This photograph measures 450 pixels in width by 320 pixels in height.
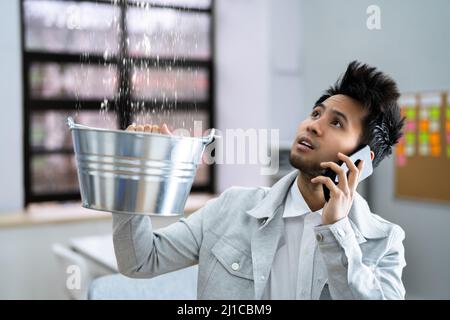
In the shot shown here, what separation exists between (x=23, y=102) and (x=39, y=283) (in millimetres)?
943

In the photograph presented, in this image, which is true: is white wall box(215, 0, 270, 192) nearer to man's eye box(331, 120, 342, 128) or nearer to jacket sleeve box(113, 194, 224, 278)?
jacket sleeve box(113, 194, 224, 278)

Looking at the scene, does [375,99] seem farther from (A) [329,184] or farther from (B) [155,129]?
(B) [155,129]

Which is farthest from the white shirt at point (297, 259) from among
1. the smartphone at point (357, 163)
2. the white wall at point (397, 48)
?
the white wall at point (397, 48)

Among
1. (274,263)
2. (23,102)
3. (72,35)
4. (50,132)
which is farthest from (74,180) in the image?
(274,263)

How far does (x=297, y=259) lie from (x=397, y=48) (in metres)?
0.48

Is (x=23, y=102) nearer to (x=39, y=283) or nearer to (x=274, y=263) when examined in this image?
(x=39, y=283)

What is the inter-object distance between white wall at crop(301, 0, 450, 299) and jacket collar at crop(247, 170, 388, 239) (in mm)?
193

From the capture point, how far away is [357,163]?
84 centimetres

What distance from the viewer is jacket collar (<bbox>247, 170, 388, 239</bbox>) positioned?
0.87m

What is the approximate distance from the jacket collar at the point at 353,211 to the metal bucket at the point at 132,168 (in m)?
0.20

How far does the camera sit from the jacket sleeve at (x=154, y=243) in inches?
36.4

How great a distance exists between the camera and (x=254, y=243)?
0.92 m

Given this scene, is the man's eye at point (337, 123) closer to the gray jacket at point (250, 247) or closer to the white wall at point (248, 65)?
the gray jacket at point (250, 247)

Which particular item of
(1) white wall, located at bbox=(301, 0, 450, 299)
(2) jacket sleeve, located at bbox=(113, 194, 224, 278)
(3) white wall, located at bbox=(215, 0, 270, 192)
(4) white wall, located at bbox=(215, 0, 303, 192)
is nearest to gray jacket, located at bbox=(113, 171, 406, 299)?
(2) jacket sleeve, located at bbox=(113, 194, 224, 278)
